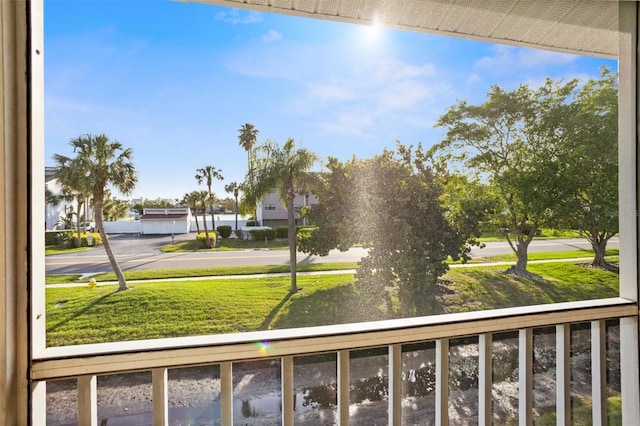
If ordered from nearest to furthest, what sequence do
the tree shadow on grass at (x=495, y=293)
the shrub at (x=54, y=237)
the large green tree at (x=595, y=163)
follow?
1. the shrub at (x=54, y=237)
2. the tree shadow on grass at (x=495, y=293)
3. the large green tree at (x=595, y=163)

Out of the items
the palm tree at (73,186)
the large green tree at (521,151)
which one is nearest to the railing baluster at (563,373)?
the large green tree at (521,151)

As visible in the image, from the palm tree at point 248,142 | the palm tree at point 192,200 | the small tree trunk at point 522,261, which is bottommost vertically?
the small tree trunk at point 522,261

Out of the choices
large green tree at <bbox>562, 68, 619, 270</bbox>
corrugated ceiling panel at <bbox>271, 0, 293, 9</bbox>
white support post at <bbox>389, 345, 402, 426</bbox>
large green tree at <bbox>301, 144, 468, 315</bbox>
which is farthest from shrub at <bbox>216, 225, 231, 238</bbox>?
large green tree at <bbox>562, 68, 619, 270</bbox>

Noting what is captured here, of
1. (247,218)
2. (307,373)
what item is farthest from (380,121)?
(307,373)

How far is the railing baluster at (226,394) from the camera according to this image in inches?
36.6

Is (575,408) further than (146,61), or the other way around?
(575,408)

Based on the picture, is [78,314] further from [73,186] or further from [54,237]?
[73,186]

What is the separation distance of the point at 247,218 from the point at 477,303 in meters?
0.93

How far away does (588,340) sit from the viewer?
1.33m

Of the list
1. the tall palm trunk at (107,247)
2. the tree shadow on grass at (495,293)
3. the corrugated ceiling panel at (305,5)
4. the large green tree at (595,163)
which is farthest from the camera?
the large green tree at (595,163)

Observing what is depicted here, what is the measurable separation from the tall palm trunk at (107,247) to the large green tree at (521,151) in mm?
1256

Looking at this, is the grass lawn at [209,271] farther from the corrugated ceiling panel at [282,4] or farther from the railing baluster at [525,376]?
the corrugated ceiling panel at [282,4]

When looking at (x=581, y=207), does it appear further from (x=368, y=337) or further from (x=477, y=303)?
(x=368, y=337)

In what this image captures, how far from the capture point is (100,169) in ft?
3.31
